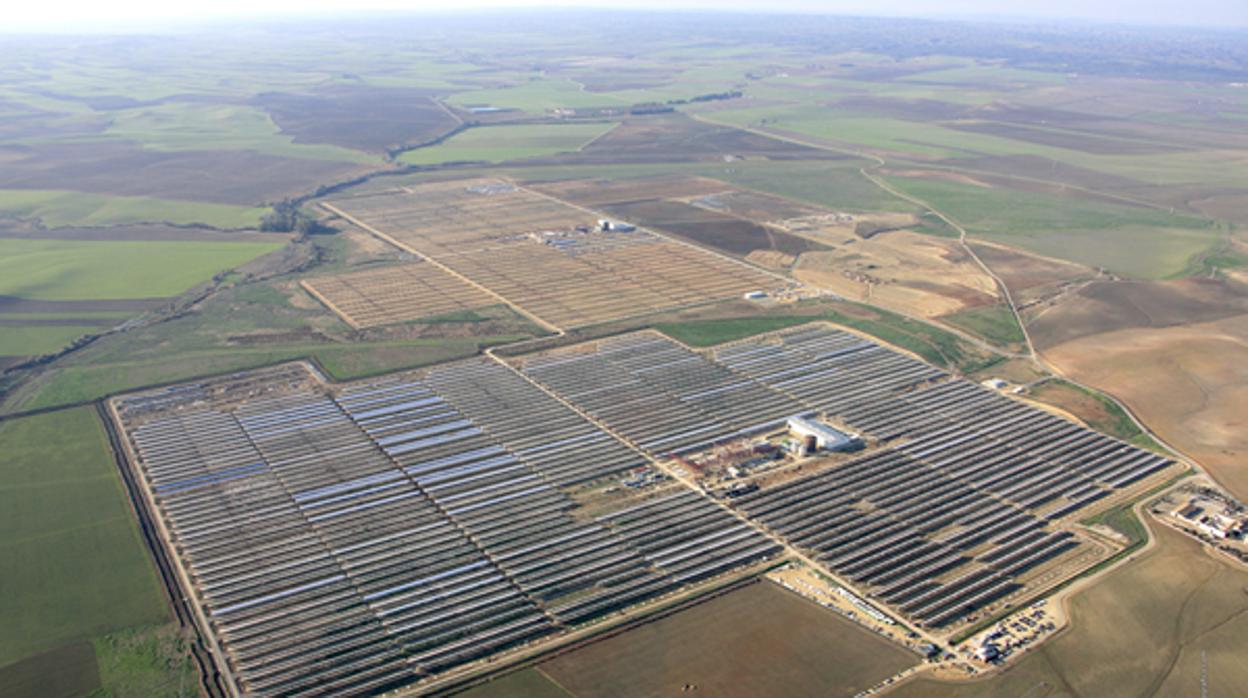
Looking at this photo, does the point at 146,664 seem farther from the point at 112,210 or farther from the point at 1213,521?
the point at 112,210

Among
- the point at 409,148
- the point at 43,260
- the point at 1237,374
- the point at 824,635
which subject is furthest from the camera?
the point at 409,148

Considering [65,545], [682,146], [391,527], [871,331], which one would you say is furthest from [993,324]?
[682,146]

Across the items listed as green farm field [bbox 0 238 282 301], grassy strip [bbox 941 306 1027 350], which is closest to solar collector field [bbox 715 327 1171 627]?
grassy strip [bbox 941 306 1027 350]

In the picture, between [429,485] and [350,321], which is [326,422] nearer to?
[429,485]

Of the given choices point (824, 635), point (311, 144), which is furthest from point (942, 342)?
point (311, 144)

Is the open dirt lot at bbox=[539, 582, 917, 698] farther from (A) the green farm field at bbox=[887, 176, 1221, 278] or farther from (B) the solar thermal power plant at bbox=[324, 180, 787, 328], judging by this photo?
(A) the green farm field at bbox=[887, 176, 1221, 278]
